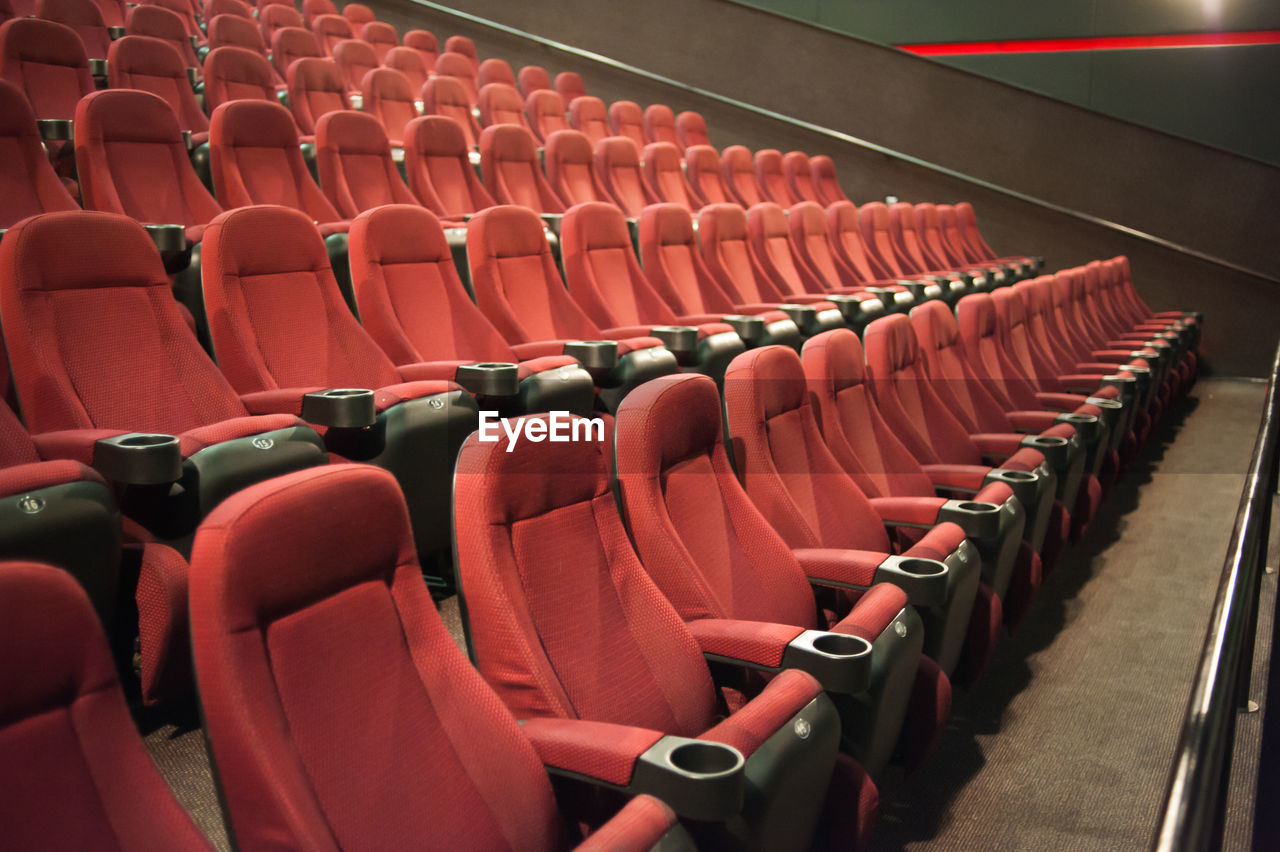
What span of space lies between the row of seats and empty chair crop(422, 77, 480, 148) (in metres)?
0.60

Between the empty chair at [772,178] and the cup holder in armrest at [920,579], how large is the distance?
1.64 meters

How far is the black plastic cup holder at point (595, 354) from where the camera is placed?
0.83m

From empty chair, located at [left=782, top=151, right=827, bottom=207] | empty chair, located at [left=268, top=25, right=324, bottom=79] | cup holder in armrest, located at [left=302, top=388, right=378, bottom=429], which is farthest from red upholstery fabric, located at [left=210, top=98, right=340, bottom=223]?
empty chair, located at [left=782, top=151, right=827, bottom=207]

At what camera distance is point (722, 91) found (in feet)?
A: 8.53

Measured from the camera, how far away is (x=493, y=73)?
7.15 ft

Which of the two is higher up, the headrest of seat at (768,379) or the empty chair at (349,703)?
the headrest of seat at (768,379)

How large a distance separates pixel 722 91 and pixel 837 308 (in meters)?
1.55

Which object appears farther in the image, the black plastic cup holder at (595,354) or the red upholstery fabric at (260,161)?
the red upholstery fabric at (260,161)

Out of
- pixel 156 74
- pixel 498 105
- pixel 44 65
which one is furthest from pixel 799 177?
pixel 44 65

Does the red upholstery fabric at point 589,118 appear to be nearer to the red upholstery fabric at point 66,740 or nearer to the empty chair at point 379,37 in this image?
the empty chair at point 379,37

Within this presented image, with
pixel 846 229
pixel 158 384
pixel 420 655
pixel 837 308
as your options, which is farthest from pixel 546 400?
pixel 846 229

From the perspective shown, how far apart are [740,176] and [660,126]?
1.11 feet

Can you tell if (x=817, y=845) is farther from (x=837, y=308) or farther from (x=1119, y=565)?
(x=837, y=308)

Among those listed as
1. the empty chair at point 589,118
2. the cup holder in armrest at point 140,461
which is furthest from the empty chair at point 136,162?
the empty chair at point 589,118
